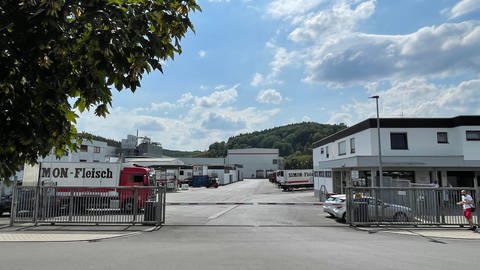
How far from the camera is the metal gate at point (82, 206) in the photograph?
1955 centimetres

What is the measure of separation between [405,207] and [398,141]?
13.9 meters

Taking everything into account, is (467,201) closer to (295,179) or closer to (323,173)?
(323,173)

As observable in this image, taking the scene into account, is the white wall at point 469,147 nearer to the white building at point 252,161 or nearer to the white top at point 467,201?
the white top at point 467,201

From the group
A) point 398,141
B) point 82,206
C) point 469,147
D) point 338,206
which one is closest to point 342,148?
point 398,141

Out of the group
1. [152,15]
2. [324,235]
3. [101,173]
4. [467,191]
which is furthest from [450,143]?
[152,15]

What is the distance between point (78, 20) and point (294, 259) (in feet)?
30.3

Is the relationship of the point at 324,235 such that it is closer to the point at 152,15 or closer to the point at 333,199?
the point at 333,199

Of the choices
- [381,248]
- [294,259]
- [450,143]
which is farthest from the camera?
[450,143]

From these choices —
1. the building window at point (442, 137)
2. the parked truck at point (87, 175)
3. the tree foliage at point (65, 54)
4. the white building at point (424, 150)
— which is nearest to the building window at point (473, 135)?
the white building at point (424, 150)

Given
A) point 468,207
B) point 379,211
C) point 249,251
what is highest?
point 468,207

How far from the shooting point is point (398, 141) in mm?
33250

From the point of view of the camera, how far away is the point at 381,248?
1325 cm

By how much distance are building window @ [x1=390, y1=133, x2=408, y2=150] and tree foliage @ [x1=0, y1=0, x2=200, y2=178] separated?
1265 inches

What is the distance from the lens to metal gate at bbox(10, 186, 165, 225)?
770 inches
